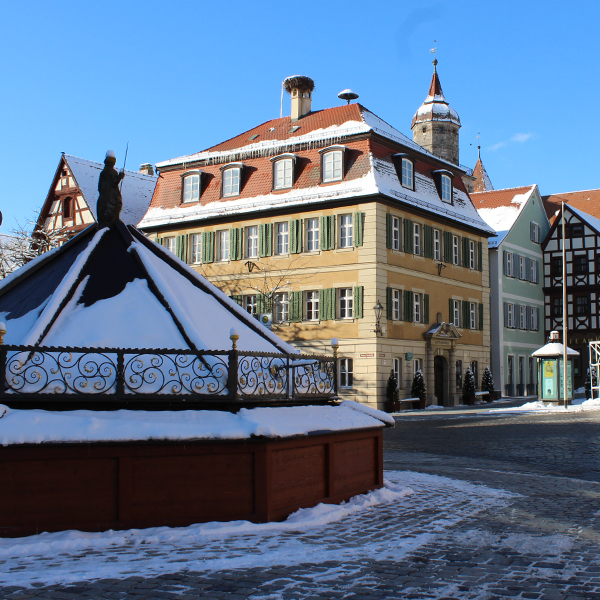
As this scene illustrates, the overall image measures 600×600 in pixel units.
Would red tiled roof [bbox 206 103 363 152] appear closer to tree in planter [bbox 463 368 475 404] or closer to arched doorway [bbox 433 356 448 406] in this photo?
arched doorway [bbox 433 356 448 406]

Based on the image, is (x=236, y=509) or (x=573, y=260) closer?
(x=236, y=509)

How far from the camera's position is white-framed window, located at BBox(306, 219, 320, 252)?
3369 cm

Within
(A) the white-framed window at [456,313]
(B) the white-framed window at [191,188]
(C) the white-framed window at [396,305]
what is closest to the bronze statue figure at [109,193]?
(C) the white-framed window at [396,305]

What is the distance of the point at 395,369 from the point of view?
32.8 m

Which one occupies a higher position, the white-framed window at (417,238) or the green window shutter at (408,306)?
the white-framed window at (417,238)

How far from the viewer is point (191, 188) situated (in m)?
37.7

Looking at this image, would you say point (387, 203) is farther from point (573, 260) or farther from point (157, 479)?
point (157, 479)

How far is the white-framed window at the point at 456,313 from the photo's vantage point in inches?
1476

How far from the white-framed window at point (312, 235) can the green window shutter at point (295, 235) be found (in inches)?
13.2

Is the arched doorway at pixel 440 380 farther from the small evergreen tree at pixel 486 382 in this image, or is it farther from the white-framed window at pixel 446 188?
the white-framed window at pixel 446 188

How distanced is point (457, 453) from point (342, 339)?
1697 cm

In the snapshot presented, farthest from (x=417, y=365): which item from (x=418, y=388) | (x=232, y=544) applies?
(x=232, y=544)

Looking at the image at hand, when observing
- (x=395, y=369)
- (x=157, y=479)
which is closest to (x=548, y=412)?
(x=395, y=369)

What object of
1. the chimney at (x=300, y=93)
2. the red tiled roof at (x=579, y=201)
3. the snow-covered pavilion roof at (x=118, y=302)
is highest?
the chimney at (x=300, y=93)
